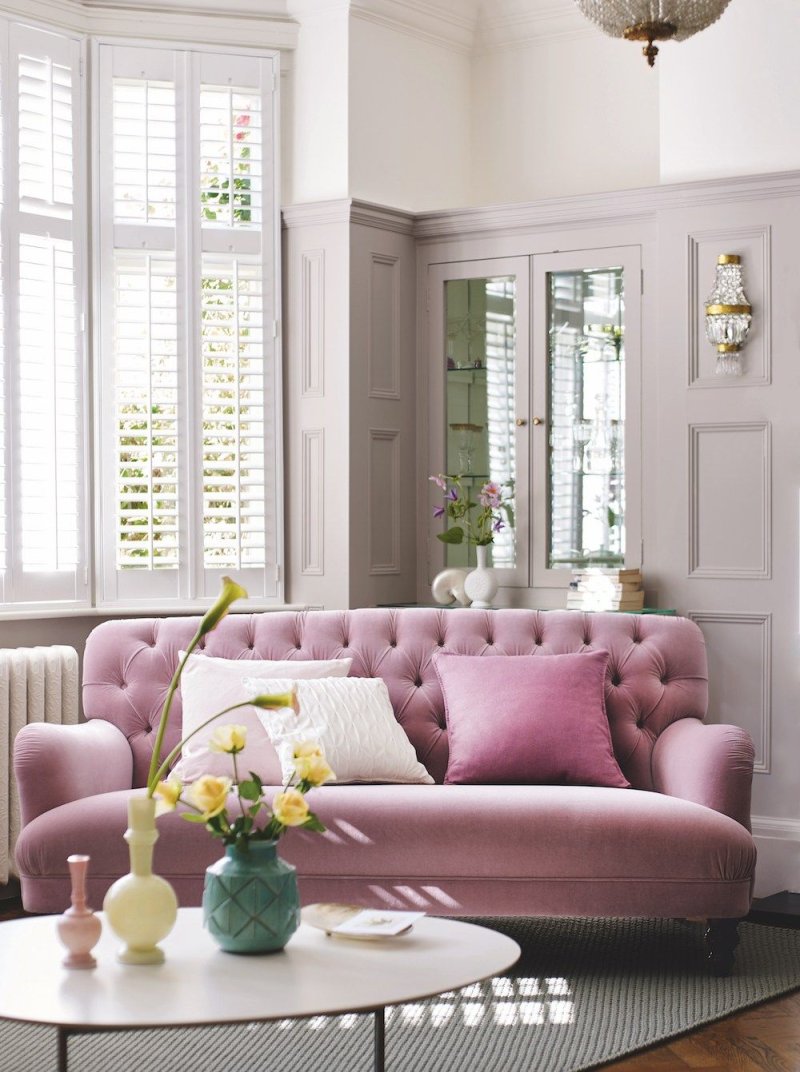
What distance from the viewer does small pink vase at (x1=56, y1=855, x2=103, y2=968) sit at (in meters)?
2.31

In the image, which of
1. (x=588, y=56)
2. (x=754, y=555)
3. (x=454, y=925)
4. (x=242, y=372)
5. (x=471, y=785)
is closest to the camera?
(x=454, y=925)

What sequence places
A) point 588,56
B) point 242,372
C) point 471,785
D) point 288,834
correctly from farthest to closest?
1. point 588,56
2. point 242,372
3. point 471,785
4. point 288,834

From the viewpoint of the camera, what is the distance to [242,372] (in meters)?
4.96

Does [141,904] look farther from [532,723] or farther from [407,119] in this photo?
[407,119]

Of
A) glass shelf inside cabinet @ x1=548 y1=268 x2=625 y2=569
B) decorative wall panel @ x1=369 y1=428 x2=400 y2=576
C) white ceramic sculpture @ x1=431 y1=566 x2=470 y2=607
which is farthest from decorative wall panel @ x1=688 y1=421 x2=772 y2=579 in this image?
decorative wall panel @ x1=369 y1=428 x2=400 y2=576

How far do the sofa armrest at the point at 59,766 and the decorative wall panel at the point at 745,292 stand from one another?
88.9 inches

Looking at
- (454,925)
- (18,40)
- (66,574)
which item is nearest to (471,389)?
(66,574)

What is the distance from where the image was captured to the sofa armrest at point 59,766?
11.4 feet

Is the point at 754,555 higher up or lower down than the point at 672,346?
lower down

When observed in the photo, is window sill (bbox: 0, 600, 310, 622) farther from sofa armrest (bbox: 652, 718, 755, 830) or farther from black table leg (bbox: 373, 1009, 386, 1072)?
black table leg (bbox: 373, 1009, 386, 1072)

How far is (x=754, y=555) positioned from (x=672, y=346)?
2.46 ft

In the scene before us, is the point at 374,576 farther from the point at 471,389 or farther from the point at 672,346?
the point at 672,346

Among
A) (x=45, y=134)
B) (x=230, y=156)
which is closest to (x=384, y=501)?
(x=230, y=156)

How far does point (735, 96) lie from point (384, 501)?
1.82 meters
